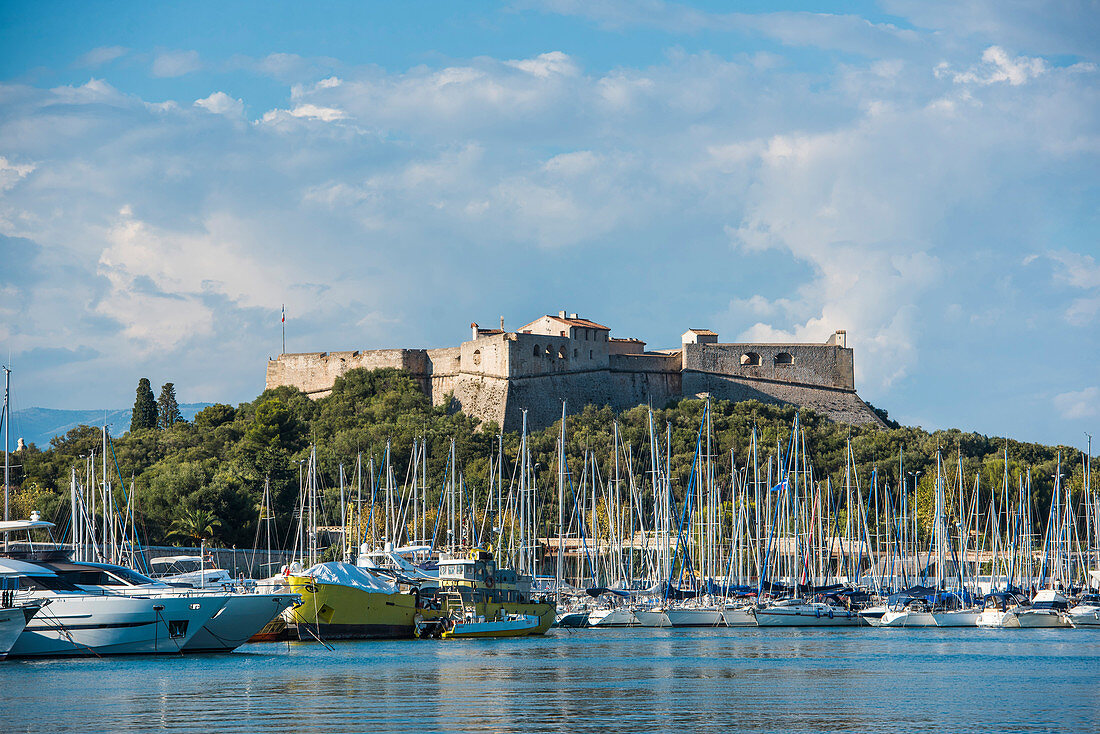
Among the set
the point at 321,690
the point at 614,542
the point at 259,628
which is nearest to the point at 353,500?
the point at 614,542

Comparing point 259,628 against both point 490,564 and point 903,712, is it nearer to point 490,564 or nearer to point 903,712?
point 490,564

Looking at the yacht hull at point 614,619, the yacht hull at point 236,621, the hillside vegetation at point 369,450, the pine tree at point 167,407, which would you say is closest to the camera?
the yacht hull at point 236,621

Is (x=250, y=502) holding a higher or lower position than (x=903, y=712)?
higher

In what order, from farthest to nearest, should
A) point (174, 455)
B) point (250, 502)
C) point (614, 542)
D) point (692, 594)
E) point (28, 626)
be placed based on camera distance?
point (174, 455)
point (250, 502)
point (614, 542)
point (692, 594)
point (28, 626)

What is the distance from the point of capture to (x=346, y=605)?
3400 cm

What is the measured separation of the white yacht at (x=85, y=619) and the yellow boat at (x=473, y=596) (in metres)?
9.63

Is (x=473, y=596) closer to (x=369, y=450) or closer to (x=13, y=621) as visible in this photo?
(x=13, y=621)

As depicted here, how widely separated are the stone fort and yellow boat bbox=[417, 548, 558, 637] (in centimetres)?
3231

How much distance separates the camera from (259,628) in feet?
96.3

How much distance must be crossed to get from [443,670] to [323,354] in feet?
171

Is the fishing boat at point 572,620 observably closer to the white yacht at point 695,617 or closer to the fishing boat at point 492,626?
the white yacht at point 695,617

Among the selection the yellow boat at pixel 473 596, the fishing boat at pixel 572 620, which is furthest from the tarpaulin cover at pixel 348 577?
the fishing boat at pixel 572 620

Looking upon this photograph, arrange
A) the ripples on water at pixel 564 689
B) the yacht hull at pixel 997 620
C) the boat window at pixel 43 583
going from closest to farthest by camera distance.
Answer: the ripples on water at pixel 564 689 < the boat window at pixel 43 583 < the yacht hull at pixel 997 620

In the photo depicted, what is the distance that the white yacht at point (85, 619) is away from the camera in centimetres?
2656
